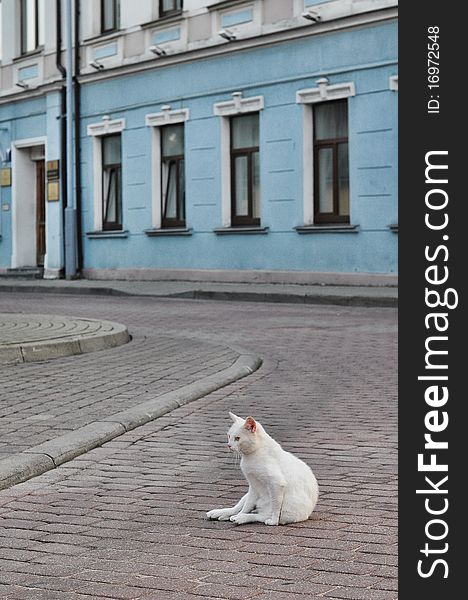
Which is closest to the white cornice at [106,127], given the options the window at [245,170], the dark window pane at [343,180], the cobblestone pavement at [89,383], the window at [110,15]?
the window at [110,15]

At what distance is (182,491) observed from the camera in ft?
19.2

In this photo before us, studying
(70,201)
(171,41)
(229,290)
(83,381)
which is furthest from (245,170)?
(83,381)

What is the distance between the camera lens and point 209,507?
546 cm

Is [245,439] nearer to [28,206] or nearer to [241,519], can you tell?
[241,519]

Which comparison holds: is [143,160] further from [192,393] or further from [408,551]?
[408,551]

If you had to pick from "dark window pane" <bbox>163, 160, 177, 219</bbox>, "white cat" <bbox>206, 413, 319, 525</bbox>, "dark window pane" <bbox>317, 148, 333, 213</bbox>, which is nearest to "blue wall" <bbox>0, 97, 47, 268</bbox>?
"dark window pane" <bbox>163, 160, 177, 219</bbox>

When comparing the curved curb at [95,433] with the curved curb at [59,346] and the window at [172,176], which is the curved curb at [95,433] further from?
the window at [172,176]

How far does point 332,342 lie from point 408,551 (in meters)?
11.3

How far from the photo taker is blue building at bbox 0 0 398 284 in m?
22.3

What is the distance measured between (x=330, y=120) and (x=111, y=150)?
7.35 m

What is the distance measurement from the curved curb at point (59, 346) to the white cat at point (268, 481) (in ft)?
19.8

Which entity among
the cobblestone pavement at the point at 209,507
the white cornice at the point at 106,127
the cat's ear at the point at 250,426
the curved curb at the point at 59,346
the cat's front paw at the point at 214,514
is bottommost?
the cobblestone pavement at the point at 209,507

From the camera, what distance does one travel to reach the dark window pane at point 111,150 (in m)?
28.7

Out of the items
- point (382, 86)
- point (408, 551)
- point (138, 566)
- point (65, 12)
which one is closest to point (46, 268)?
point (65, 12)
